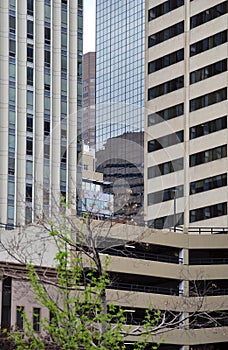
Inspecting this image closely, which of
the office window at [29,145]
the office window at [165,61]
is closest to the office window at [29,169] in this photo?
the office window at [29,145]

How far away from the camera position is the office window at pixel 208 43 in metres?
99.9

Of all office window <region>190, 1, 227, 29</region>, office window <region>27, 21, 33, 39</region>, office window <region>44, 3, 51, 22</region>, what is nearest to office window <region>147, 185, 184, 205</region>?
office window <region>190, 1, 227, 29</region>

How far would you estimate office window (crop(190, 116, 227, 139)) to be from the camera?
98.9m

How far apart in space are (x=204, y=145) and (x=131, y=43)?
111 feet

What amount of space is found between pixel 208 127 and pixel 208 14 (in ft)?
37.2

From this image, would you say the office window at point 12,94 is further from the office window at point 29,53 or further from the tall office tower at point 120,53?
the tall office tower at point 120,53

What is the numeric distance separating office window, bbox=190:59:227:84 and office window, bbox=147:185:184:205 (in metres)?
Result: 10.8

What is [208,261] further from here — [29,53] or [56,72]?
[29,53]

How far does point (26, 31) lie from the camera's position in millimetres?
115812

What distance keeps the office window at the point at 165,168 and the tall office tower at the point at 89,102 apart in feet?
30.5

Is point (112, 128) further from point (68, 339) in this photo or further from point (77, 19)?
point (77, 19)

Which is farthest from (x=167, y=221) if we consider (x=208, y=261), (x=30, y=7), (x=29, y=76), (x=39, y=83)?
(x=30, y=7)

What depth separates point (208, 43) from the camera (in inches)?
3996

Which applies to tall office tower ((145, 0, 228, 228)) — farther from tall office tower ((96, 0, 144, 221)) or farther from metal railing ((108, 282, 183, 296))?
metal railing ((108, 282, 183, 296))
